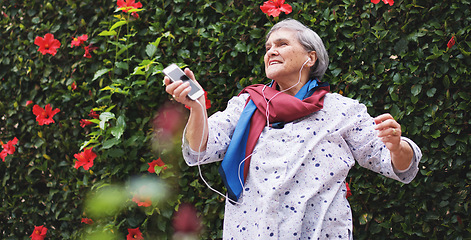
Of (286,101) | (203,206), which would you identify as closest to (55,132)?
(203,206)

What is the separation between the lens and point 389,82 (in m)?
2.16

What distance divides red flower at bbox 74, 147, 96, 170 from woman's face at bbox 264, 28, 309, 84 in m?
1.44

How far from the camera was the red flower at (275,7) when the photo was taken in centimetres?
222

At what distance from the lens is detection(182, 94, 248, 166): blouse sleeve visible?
4.97 ft

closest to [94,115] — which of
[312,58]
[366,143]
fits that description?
[312,58]

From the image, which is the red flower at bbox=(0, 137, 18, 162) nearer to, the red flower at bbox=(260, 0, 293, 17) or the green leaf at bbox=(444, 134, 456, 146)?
the red flower at bbox=(260, 0, 293, 17)

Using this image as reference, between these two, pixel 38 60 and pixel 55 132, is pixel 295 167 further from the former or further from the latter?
pixel 38 60

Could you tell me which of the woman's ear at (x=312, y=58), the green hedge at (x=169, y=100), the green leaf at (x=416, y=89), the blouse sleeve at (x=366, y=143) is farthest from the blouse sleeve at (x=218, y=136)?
the green leaf at (x=416, y=89)

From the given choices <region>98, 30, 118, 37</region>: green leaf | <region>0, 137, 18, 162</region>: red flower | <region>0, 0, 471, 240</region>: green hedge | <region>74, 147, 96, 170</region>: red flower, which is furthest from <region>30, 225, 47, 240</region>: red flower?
<region>98, 30, 118, 37</region>: green leaf

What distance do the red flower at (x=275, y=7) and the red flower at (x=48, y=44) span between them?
150cm

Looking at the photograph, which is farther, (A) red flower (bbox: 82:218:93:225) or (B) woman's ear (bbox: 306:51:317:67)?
(A) red flower (bbox: 82:218:93:225)

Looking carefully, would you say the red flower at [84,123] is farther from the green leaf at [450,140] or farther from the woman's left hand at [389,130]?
the green leaf at [450,140]

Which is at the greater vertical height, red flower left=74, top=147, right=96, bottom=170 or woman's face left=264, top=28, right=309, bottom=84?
woman's face left=264, top=28, right=309, bottom=84

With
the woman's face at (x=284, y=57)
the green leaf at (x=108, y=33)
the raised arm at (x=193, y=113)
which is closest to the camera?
the raised arm at (x=193, y=113)
